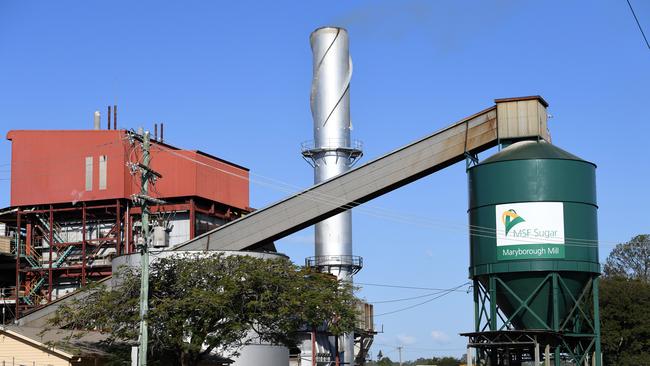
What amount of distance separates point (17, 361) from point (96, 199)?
1265 inches

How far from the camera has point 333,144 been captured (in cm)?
6906

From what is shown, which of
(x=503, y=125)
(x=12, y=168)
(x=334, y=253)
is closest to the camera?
(x=503, y=125)

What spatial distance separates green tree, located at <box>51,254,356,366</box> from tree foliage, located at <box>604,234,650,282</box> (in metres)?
78.9

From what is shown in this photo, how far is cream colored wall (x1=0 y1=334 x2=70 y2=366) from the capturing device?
3975cm

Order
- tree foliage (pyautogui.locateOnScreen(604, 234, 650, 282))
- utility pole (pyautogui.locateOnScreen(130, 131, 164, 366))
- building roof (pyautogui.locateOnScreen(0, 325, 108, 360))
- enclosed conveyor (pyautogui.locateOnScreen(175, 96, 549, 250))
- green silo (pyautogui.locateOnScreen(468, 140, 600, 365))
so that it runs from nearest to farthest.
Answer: utility pole (pyautogui.locateOnScreen(130, 131, 164, 366))
building roof (pyautogui.locateOnScreen(0, 325, 108, 360))
green silo (pyautogui.locateOnScreen(468, 140, 600, 365))
enclosed conveyor (pyautogui.locateOnScreen(175, 96, 549, 250))
tree foliage (pyautogui.locateOnScreen(604, 234, 650, 282))

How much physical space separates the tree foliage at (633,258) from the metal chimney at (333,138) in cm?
5266

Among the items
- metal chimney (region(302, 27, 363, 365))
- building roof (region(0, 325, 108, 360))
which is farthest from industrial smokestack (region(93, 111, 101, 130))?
building roof (region(0, 325, 108, 360))

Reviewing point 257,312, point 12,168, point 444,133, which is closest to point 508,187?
point 444,133

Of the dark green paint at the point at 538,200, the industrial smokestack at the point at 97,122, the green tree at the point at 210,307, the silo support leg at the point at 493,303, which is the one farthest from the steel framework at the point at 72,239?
the green tree at the point at 210,307

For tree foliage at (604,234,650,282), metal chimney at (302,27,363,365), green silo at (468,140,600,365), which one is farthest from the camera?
tree foliage at (604,234,650,282)

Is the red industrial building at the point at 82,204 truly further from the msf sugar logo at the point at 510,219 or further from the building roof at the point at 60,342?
the msf sugar logo at the point at 510,219

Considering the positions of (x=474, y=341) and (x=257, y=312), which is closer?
(x=257, y=312)

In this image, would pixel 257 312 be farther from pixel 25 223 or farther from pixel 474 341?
pixel 25 223

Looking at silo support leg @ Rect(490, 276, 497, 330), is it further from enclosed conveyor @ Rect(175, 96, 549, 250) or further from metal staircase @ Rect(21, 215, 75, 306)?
metal staircase @ Rect(21, 215, 75, 306)
